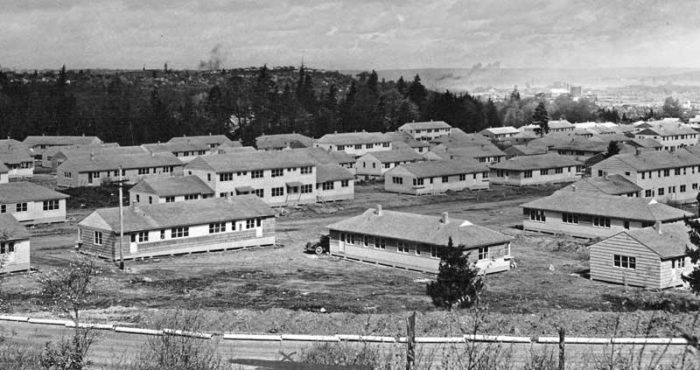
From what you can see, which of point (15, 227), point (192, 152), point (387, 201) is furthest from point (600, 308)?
point (192, 152)

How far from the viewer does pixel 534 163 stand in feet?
320

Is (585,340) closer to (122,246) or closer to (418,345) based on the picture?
(418,345)

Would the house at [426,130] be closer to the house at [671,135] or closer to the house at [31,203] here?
the house at [671,135]

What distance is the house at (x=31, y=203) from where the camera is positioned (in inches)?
2576

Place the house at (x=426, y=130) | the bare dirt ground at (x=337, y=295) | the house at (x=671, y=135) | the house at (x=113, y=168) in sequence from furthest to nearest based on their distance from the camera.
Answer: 1. the house at (x=426, y=130)
2. the house at (x=671, y=135)
3. the house at (x=113, y=168)
4. the bare dirt ground at (x=337, y=295)

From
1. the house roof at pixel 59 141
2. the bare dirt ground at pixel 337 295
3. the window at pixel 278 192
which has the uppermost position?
the house roof at pixel 59 141

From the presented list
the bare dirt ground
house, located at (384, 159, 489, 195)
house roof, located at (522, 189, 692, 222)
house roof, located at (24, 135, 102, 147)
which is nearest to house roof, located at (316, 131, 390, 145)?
house, located at (384, 159, 489, 195)

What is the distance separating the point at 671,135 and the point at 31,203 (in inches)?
3770

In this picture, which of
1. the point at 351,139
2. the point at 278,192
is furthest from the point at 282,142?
the point at 278,192

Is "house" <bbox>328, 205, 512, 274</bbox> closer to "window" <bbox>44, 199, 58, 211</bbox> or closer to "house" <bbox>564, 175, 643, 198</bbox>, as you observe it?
"house" <bbox>564, 175, 643, 198</bbox>

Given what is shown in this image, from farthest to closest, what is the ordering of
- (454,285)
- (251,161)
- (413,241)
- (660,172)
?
1. (660,172)
2. (251,161)
3. (413,241)
4. (454,285)

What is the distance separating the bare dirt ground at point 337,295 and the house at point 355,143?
51917 millimetres

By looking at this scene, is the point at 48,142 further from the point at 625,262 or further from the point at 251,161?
the point at 625,262

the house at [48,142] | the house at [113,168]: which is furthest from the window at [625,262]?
the house at [48,142]
